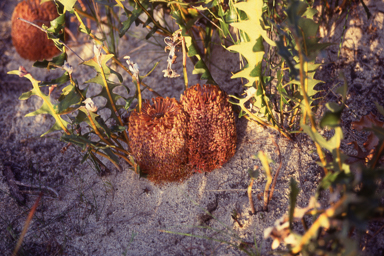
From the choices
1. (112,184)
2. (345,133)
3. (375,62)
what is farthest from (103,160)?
(375,62)

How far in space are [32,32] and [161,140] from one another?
153cm

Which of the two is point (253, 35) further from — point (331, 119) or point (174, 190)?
point (174, 190)

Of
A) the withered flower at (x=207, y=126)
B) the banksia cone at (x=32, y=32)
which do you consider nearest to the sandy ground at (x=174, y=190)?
the withered flower at (x=207, y=126)

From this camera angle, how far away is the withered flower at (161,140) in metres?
1.38

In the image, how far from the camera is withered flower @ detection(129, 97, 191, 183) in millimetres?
1375

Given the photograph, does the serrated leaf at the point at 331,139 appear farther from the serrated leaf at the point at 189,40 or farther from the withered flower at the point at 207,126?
the serrated leaf at the point at 189,40

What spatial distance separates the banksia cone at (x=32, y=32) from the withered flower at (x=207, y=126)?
1.44 meters

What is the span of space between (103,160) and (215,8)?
42.9 inches

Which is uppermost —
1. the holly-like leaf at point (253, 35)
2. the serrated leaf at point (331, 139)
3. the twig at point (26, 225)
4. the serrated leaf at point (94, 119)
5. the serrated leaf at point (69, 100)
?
the holly-like leaf at point (253, 35)

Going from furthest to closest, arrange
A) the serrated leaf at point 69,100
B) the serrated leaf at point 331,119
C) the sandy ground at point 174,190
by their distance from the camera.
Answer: the sandy ground at point 174,190 → the serrated leaf at point 69,100 → the serrated leaf at point 331,119

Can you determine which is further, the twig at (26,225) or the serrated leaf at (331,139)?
the twig at (26,225)

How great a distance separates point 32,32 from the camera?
2160 millimetres

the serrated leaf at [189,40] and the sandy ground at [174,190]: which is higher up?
the serrated leaf at [189,40]

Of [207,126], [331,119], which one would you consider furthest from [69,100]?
[331,119]
